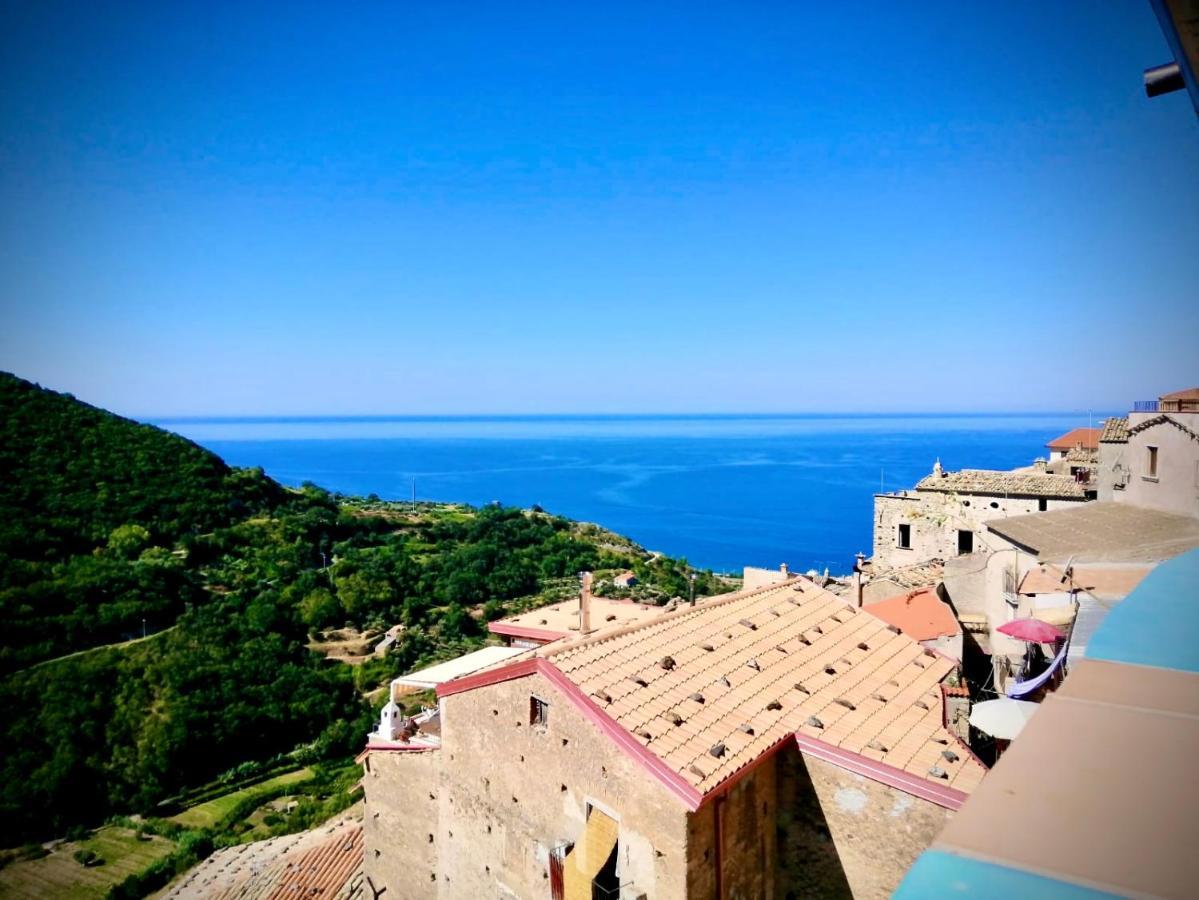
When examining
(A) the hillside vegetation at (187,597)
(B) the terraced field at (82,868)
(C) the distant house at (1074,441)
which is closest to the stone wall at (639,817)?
(B) the terraced field at (82,868)

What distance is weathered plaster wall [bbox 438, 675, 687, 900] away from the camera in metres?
6.99

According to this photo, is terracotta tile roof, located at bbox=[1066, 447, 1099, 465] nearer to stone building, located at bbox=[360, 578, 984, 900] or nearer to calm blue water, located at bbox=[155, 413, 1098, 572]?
stone building, located at bbox=[360, 578, 984, 900]

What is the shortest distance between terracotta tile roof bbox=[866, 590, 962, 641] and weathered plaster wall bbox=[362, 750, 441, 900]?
787 centimetres

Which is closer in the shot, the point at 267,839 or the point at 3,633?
the point at 267,839

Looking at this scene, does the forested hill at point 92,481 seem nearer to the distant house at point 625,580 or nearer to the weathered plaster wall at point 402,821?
the distant house at point 625,580

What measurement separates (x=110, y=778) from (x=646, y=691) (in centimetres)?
2157

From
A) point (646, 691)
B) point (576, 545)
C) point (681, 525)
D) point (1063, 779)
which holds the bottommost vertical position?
point (681, 525)

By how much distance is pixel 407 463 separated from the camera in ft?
554

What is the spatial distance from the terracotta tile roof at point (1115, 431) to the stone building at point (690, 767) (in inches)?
296

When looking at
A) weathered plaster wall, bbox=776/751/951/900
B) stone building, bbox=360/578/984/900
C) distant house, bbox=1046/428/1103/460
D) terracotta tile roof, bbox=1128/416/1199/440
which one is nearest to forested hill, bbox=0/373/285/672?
stone building, bbox=360/578/984/900

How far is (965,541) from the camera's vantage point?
2166 centimetres

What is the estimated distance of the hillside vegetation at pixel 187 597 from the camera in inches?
899

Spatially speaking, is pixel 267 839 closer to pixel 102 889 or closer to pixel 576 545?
pixel 102 889

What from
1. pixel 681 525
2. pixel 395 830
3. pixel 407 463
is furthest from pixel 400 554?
pixel 407 463
